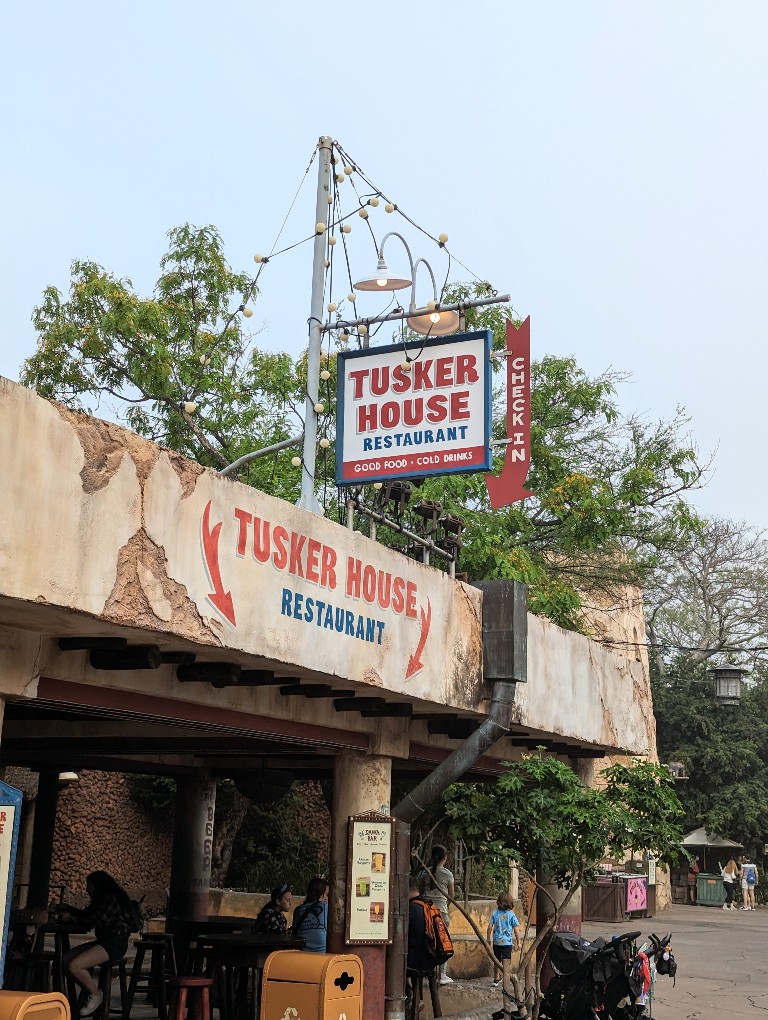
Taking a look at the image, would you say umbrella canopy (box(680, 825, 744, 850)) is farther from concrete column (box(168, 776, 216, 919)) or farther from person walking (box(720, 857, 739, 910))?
concrete column (box(168, 776, 216, 919))

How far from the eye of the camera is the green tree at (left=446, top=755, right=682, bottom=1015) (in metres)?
10.6

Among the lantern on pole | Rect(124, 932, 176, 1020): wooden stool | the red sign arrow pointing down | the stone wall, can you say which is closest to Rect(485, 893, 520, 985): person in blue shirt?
Rect(124, 932, 176, 1020): wooden stool

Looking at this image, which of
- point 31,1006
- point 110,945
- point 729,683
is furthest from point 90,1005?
point 729,683

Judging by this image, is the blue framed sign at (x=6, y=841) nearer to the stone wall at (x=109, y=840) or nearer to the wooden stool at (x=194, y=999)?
the wooden stool at (x=194, y=999)

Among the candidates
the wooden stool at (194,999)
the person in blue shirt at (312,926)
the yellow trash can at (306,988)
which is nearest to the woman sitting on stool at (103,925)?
the wooden stool at (194,999)

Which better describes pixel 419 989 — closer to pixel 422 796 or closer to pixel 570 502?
pixel 422 796

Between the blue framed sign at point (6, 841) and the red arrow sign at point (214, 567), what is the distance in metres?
1.66

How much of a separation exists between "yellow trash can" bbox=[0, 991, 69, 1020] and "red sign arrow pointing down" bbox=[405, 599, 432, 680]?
3874 millimetres

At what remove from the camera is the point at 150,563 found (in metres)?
7.26

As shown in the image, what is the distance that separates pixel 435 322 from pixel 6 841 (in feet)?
24.1

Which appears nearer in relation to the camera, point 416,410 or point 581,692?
point 416,410

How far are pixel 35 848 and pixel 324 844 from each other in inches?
399

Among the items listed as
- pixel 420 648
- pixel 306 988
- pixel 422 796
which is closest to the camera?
pixel 306 988

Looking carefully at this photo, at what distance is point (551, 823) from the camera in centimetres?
1059
